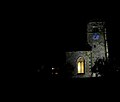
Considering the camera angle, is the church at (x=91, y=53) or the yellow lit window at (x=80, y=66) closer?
the church at (x=91, y=53)

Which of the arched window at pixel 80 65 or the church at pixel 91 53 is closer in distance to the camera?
the church at pixel 91 53

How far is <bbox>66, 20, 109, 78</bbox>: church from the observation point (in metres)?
29.3

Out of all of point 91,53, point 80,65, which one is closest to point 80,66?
point 80,65

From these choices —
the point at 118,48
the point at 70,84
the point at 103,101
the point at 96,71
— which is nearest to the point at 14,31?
the point at 70,84

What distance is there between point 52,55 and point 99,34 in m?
6.93

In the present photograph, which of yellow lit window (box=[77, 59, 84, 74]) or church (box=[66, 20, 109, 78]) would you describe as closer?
church (box=[66, 20, 109, 78])

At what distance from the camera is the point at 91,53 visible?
29672mm

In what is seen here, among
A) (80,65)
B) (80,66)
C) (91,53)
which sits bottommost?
(80,66)

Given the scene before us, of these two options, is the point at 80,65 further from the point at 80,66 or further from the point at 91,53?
the point at 91,53

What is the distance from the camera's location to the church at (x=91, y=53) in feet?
96.1

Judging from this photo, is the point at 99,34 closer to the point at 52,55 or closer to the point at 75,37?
the point at 75,37

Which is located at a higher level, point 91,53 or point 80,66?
point 91,53

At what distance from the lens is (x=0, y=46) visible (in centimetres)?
1686

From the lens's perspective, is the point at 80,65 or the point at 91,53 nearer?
the point at 80,65
